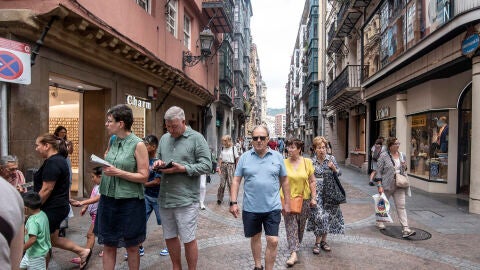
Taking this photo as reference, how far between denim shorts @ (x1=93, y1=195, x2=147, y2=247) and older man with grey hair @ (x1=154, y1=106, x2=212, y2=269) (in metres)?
0.37

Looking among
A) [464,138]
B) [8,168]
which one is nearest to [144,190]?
[8,168]

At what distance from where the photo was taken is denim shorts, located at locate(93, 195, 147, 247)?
11.3 feet

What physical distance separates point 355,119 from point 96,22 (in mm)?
18201

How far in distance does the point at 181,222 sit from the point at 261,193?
0.93 meters

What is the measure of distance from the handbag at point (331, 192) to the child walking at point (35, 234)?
3768mm

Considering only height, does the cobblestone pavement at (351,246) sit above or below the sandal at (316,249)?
below

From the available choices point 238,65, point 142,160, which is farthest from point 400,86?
point 238,65

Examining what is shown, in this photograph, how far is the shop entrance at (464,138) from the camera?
10773 millimetres

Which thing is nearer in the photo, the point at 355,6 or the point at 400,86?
the point at 400,86

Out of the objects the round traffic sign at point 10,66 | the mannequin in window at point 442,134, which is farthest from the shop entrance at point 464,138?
the round traffic sign at point 10,66

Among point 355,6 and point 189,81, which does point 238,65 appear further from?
point 189,81

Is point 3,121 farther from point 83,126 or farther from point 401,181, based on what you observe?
point 401,181

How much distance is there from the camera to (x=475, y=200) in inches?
317

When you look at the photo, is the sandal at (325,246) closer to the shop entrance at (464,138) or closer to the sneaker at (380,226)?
the sneaker at (380,226)
